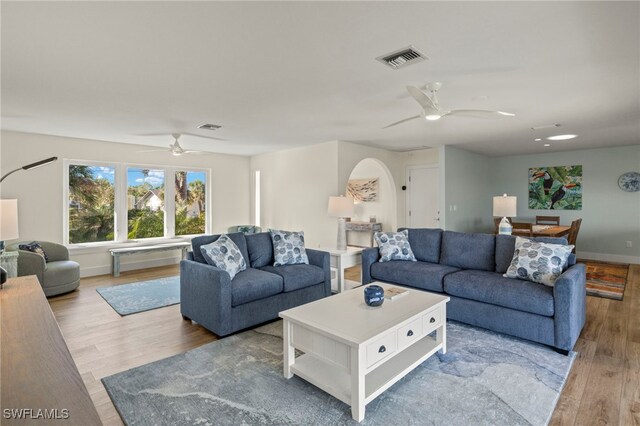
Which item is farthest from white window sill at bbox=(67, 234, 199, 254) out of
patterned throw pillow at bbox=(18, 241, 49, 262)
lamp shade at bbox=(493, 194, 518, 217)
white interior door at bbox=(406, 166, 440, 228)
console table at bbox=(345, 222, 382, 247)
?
lamp shade at bbox=(493, 194, 518, 217)

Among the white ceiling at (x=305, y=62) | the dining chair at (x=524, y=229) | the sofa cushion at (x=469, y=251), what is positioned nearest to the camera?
the white ceiling at (x=305, y=62)

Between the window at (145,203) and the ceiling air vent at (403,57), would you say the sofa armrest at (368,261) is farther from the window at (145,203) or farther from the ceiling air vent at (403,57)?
the window at (145,203)

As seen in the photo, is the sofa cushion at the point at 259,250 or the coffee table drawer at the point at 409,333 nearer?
the coffee table drawer at the point at 409,333

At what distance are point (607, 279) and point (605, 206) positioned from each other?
8.26 ft

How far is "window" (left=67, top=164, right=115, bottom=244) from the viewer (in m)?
5.61

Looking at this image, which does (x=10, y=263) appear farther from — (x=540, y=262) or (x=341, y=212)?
(x=540, y=262)

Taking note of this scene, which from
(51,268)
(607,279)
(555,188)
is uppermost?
(555,188)

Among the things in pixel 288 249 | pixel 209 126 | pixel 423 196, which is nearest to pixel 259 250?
pixel 288 249

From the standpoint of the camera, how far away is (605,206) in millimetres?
6824

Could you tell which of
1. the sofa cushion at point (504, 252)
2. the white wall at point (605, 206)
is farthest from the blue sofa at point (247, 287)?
the white wall at point (605, 206)

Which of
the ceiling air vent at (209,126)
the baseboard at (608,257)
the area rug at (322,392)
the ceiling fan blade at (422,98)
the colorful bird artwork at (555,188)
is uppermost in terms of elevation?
the ceiling air vent at (209,126)

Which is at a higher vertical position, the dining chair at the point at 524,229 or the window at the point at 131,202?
the window at the point at 131,202

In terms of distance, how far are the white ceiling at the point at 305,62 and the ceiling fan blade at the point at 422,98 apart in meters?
0.17

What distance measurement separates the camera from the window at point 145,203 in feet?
20.4
